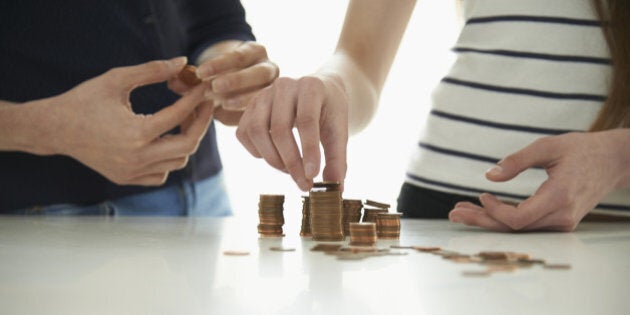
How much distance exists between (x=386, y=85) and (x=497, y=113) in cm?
299

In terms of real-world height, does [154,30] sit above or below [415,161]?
above

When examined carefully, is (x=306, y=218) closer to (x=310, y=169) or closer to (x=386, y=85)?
(x=310, y=169)

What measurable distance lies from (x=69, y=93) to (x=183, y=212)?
1.62 ft

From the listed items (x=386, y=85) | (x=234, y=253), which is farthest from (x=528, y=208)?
(x=386, y=85)

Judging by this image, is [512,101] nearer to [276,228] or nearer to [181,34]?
[276,228]

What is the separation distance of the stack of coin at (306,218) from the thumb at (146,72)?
0.67 meters

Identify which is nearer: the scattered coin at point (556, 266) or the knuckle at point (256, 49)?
the scattered coin at point (556, 266)

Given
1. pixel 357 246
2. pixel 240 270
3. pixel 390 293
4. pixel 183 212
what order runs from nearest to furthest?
pixel 390 293 → pixel 240 270 → pixel 357 246 → pixel 183 212

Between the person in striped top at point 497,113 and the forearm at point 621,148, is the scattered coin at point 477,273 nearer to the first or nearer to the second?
the person in striped top at point 497,113

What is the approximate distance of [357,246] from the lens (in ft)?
3.48

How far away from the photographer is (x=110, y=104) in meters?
1.74

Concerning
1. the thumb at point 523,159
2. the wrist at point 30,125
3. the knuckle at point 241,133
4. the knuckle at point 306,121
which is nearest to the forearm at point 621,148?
the thumb at point 523,159

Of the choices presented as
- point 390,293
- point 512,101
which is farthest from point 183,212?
point 390,293

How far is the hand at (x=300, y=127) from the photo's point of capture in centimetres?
130
